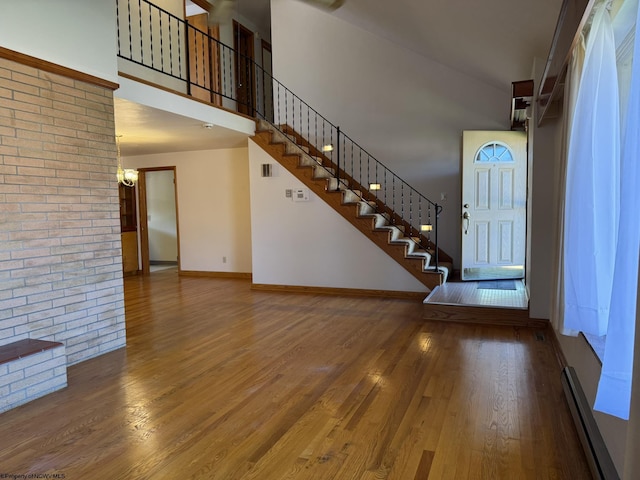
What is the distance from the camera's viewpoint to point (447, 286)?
5691 mm

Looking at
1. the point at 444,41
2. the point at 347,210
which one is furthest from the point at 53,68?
the point at 444,41

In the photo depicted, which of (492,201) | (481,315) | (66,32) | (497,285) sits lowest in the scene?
(481,315)

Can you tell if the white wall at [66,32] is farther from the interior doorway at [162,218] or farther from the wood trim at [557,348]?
the interior doorway at [162,218]

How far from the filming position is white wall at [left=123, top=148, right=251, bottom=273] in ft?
25.1

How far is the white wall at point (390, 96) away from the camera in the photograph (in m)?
6.75

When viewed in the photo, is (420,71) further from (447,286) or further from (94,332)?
(94,332)

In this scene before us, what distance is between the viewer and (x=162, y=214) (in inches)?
404

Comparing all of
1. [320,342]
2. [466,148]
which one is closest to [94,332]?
[320,342]

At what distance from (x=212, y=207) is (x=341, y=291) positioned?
3.15 m

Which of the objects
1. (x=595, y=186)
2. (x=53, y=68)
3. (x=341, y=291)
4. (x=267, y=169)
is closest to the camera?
(x=595, y=186)

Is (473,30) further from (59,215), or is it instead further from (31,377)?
(31,377)

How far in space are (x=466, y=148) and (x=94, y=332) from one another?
204 inches

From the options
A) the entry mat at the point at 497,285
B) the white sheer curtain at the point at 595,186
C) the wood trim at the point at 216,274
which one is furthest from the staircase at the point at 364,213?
the white sheer curtain at the point at 595,186

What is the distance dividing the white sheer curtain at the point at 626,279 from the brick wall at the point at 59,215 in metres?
3.58
